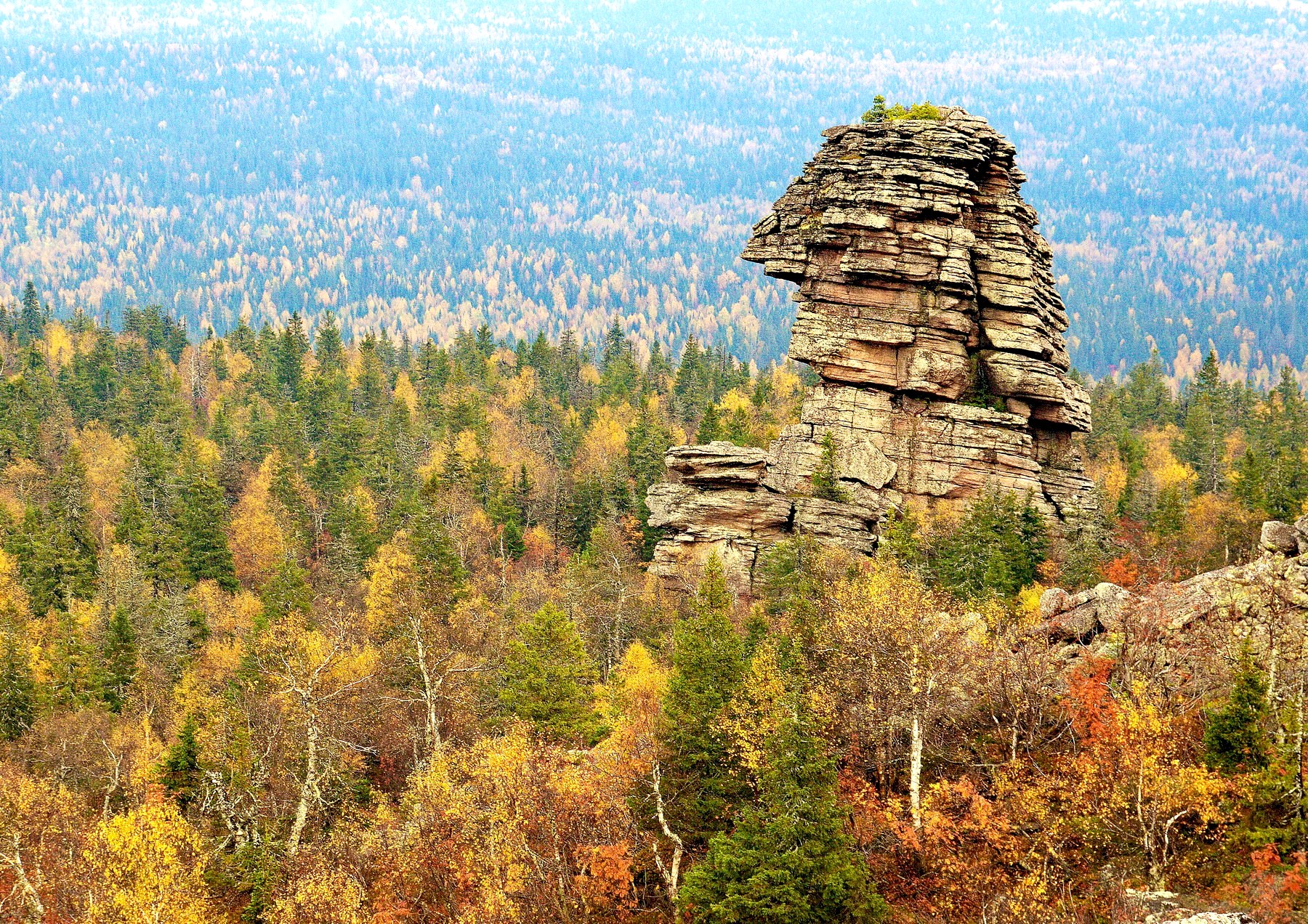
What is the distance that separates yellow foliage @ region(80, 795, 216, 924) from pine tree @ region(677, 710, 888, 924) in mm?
17407

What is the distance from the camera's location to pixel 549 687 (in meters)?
51.8

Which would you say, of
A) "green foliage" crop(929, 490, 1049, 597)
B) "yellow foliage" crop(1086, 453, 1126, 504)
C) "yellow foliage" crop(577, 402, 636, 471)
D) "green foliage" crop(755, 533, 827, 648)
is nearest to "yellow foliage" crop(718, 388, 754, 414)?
"yellow foliage" crop(577, 402, 636, 471)

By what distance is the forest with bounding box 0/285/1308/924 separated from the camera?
35.5 metres

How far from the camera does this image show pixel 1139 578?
58.3 metres

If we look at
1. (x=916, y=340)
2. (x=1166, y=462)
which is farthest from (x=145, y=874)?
(x=1166, y=462)

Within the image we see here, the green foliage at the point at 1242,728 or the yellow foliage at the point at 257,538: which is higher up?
the green foliage at the point at 1242,728

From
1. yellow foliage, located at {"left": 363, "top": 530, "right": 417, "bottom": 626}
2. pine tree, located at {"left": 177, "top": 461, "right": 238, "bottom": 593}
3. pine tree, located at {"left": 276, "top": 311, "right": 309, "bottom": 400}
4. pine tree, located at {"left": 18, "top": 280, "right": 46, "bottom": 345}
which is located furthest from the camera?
pine tree, located at {"left": 18, "top": 280, "right": 46, "bottom": 345}

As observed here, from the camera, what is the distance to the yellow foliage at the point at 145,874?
40531mm

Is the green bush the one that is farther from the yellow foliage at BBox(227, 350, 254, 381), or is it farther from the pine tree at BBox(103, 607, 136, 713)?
the yellow foliage at BBox(227, 350, 254, 381)

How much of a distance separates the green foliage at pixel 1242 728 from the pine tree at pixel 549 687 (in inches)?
979

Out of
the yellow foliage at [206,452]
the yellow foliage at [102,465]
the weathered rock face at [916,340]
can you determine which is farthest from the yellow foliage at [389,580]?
the yellow foliage at [206,452]

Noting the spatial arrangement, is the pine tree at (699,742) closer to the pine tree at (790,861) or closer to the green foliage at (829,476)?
the pine tree at (790,861)

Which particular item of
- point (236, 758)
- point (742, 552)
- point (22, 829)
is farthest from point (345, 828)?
point (742, 552)

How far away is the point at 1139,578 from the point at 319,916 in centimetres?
3823
